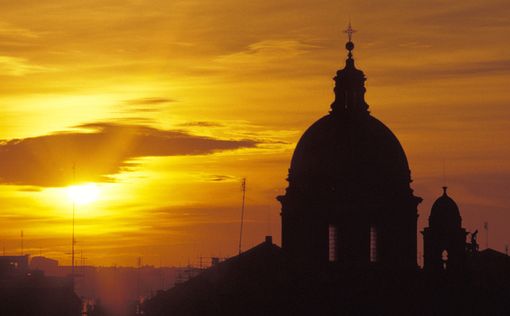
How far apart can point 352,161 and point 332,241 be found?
15.1 ft

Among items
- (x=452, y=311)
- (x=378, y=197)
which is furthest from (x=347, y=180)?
(x=452, y=311)

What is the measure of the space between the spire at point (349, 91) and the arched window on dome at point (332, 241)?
6.47 metres

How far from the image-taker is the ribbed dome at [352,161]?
108 meters

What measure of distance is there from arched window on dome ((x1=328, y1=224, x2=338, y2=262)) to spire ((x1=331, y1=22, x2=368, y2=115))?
6.47 metres

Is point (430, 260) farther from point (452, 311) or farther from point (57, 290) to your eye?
point (57, 290)

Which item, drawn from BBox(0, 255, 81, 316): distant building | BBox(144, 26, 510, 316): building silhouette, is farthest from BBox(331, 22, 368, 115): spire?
BBox(0, 255, 81, 316): distant building

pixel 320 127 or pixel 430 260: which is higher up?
pixel 320 127

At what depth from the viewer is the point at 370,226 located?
10912 cm

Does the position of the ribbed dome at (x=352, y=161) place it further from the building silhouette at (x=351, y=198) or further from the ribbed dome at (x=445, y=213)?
the ribbed dome at (x=445, y=213)

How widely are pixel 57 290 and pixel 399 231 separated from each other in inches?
2531

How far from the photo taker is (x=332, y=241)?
109 m

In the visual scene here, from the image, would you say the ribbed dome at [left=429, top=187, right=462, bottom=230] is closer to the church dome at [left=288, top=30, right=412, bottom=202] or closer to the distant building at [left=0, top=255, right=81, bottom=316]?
the church dome at [left=288, top=30, right=412, bottom=202]

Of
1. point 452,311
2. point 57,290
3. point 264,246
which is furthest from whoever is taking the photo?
point 57,290

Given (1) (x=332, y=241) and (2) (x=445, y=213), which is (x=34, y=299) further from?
(2) (x=445, y=213)
